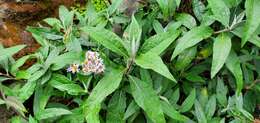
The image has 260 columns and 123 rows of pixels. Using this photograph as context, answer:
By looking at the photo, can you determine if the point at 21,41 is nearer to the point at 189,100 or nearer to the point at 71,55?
the point at 71,55

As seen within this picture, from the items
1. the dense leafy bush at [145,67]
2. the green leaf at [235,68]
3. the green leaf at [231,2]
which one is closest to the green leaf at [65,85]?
the dense leafy bush at [145,67]

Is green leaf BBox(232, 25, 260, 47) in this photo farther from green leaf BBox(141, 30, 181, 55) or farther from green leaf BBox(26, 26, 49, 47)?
green leaf BBox(26, 26, 49, 47)

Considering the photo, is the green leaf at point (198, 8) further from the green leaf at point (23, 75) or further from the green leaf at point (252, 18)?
the green leaf at point (23, 75)

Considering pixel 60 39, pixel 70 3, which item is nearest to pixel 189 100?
pixel 60 39

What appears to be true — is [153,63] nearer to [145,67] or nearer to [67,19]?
[145,67]

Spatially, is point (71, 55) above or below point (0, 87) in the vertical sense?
above

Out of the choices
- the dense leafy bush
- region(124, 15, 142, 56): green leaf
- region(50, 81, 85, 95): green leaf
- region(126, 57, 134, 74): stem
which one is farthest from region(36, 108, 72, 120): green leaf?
region(124, 15, 142, 56): green leaf
